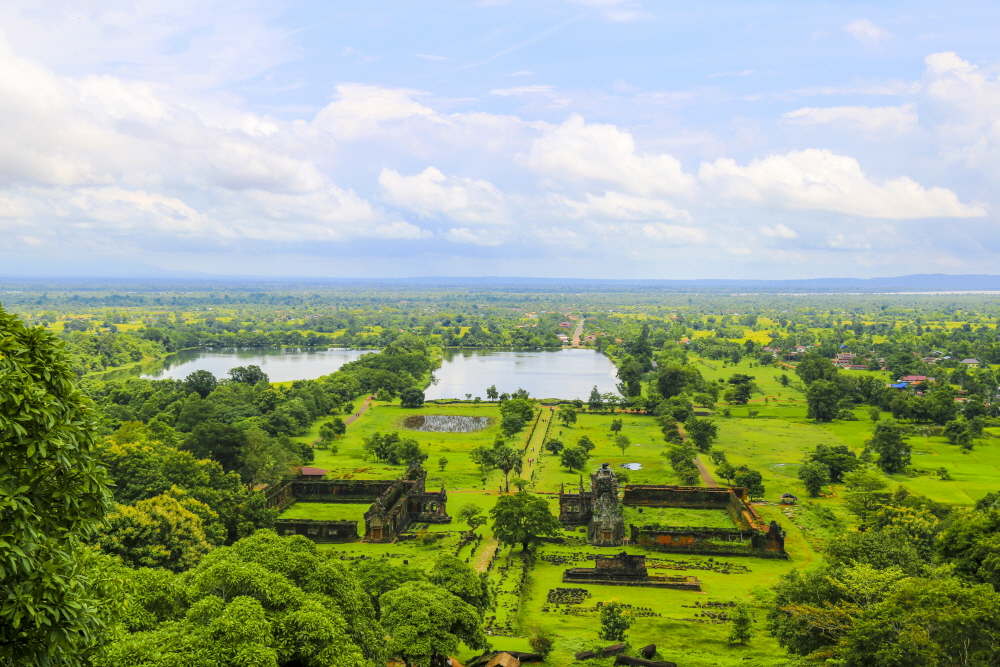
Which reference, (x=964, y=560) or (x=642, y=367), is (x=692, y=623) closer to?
(x=964, y=560)

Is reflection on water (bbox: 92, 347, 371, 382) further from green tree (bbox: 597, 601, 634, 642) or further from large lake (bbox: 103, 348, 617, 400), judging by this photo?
green tree (bbox: 597, 601, 634, 642)

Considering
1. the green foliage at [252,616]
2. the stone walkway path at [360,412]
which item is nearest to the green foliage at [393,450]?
the stone walkway path at [360,412]

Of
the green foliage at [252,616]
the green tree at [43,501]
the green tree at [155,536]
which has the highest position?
the green tree at [43,501]

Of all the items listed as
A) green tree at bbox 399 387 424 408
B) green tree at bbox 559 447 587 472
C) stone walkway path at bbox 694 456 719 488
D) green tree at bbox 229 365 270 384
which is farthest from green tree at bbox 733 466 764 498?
green tree at bbox 229 365 270 384

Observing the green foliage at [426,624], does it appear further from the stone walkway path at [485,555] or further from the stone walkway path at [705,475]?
the stone walkway path at [705,475]

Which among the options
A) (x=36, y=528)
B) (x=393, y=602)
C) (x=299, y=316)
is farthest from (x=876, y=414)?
(x=299, y=316)

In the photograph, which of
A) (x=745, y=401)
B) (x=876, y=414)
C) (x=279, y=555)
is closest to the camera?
(x=279, y=555)

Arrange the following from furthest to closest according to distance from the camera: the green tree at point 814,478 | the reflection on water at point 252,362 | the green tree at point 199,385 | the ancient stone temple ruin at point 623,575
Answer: the reflection on water at point 252,362 < the green tree at point 199,385 < the green tree at point 814,478 < the ancient stone temple ruin at point 623,575
